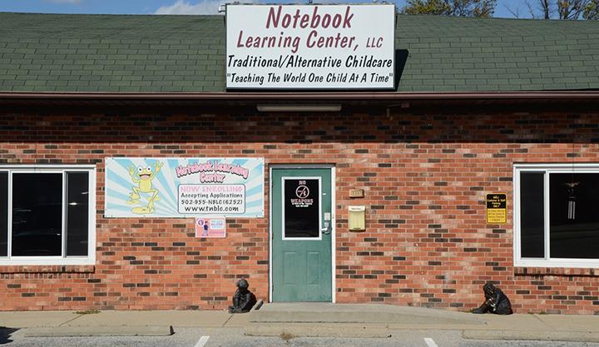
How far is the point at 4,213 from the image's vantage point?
11.5m

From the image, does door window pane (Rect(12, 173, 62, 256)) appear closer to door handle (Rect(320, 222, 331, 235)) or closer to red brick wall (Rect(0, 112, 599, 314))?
red brick wall (Rect(0, 112, 599, 314))

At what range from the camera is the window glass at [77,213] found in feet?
37.7

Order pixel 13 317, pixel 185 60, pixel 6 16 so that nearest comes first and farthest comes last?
pixel 13 317
pixel 185 60
pixel 6 16

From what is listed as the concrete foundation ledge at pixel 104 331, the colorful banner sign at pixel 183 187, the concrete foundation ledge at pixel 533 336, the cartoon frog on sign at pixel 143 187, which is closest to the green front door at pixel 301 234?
the colorful banner sign at pixel 183 187

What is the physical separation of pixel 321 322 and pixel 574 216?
418 centimetres

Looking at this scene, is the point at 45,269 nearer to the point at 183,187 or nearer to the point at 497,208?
the point at 183,187

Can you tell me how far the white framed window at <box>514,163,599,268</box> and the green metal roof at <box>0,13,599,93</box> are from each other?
133 cm

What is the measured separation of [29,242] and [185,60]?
3653 millimetres

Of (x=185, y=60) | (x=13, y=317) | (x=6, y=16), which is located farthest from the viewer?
(x=6, y=16)

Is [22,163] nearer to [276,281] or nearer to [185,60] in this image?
[185,60]

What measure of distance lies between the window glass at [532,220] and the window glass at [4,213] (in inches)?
305

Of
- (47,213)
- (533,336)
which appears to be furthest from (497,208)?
(47,213)

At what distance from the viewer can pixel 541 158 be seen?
441 inches

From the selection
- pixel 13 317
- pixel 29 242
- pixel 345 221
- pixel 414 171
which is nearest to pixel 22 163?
pixel 29 242
